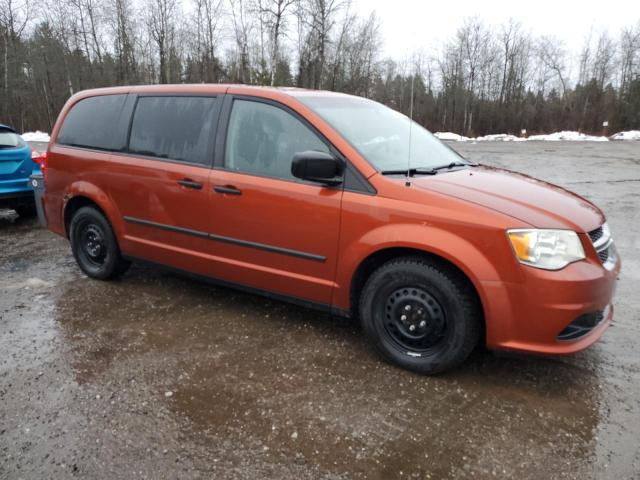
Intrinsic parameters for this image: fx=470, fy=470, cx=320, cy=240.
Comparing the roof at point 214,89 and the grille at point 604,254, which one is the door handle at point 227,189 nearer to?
the roof at point 214,89

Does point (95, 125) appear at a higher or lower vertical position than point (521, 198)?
higher

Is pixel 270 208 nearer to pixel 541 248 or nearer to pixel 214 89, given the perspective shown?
pixel 214 89

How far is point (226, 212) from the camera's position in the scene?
3553 mm

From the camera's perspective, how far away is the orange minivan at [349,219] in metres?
2.65

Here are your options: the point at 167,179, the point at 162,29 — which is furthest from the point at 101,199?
the point at 162,29

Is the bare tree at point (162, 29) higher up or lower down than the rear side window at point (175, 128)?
higher up

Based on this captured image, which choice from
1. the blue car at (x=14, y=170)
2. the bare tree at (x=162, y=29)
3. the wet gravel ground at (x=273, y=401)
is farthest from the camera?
the bare tree at (x=162, y=29)

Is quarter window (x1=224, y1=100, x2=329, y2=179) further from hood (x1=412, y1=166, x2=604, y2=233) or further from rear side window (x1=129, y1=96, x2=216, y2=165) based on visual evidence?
hood (x1=412, y1=166, x2=604, y2=233)

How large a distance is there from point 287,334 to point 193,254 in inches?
40.5

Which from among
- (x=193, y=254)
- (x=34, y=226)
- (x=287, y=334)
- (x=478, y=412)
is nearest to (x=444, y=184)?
(x=478, y=412)

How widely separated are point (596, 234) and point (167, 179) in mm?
3116

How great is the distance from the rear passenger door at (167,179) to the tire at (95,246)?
26cm

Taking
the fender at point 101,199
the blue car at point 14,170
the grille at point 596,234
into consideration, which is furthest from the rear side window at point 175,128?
the blue car at point 14,170

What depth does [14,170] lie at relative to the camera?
22.3 feet
